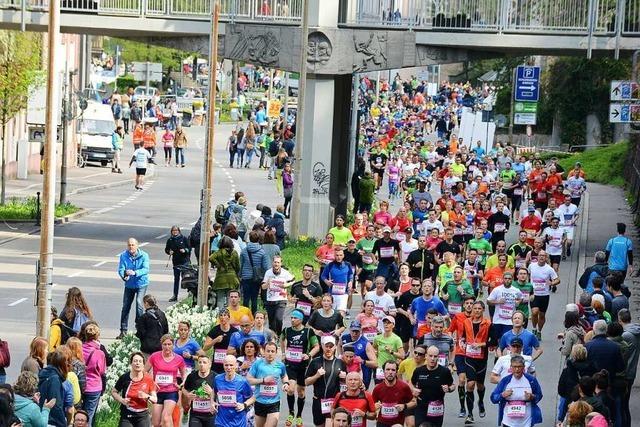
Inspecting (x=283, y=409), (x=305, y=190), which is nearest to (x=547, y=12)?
(x=305, y=190)

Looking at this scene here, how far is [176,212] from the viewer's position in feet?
155

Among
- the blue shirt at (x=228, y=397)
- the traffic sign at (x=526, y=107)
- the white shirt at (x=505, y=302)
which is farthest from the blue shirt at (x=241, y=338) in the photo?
the traffic sign at (x=526, y=107)

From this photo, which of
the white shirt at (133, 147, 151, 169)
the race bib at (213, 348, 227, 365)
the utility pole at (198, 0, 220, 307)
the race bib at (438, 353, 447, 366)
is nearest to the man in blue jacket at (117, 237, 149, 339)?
the utility pole at (198, 0, 220, 307)

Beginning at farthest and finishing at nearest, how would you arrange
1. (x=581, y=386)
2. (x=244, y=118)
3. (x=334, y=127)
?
1. (x=244, y=118)
2. (x=334, y=127)
3. (x=581, y=386)

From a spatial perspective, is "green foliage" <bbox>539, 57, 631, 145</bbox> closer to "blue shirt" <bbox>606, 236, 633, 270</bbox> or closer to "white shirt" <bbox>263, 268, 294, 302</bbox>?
"blue shirt" <bbox>606, 236, 633, 270</bbox>

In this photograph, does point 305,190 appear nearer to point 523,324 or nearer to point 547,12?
point 547,12

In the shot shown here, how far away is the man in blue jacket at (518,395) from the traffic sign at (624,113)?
14452mm

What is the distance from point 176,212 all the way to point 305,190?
33.9ft

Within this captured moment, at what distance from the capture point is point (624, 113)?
3173cm

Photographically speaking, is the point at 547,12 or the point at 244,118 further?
the point at 244,118

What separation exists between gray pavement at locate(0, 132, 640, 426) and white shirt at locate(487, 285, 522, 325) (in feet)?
3.60

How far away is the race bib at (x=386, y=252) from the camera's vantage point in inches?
1075

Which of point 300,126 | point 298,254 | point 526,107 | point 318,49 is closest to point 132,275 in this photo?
point 298,254

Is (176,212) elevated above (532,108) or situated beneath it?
situated beneath
